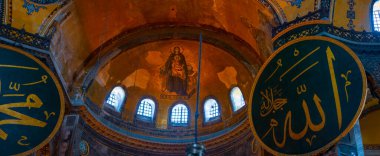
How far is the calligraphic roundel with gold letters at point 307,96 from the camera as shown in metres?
8.53

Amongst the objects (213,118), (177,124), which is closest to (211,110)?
(213,118)

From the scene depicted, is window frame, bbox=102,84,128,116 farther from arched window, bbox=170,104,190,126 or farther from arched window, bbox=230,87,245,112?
arched window, bbox=230,87,245,112

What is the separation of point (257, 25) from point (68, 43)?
542 cm

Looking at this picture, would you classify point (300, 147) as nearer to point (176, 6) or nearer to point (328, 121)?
point (328, 121)

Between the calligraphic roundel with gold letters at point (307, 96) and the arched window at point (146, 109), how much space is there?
6.28m

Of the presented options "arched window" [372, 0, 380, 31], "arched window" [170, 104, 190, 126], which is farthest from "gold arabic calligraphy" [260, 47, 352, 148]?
"arched window" [170, 104, 190, 126]

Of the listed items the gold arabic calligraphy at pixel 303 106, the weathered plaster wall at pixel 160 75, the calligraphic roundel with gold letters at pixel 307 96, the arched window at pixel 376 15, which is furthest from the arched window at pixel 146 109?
the arched window at pixel 376 15

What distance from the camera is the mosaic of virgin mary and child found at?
52.9 feet

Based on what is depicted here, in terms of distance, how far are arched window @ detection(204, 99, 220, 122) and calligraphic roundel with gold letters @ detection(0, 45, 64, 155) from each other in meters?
6.09

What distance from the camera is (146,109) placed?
16.1 meters

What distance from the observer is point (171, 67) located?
1614 cm

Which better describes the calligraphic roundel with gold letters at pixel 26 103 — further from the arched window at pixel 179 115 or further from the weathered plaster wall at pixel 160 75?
the arched window at pixel 179 115

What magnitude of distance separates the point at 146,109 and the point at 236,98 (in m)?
3.12

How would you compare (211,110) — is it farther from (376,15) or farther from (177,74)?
(376,15)
